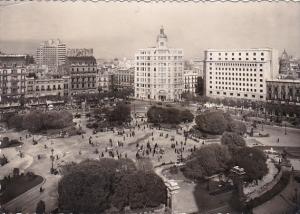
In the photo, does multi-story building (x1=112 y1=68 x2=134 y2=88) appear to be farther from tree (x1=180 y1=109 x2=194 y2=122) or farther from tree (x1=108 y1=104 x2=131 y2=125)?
tree (x1=180 y1=109 x2=194 y2=122)

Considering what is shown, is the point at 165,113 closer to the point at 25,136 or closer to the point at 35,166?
the point at 25,136

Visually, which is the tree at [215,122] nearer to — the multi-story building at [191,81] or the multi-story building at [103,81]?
the multi-story building at [191,81]

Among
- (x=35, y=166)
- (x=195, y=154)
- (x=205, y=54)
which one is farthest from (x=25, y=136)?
(x=205, y=54)

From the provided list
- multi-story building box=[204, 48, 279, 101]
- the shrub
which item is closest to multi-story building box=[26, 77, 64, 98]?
the shrub

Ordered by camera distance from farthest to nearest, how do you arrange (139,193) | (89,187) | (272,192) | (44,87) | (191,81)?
(191,81)
(44,87)
(272,192)
(139,193)
(89,187)

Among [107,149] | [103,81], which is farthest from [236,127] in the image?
[103,81]

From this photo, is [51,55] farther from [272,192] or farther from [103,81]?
[272,192]
